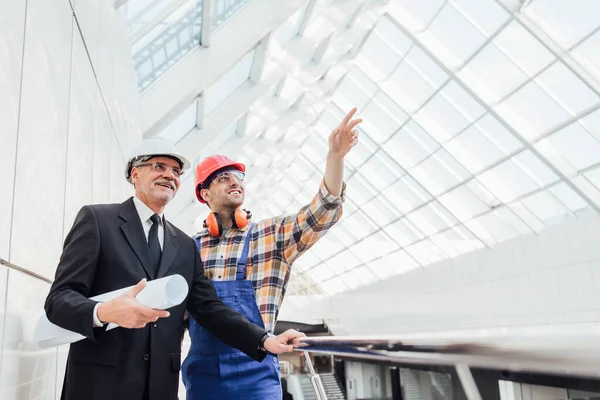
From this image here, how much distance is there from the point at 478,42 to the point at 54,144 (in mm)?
15596

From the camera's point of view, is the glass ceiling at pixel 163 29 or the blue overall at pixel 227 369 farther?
the glass ceiling at pixel 163 29

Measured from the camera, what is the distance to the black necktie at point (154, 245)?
2659 mm

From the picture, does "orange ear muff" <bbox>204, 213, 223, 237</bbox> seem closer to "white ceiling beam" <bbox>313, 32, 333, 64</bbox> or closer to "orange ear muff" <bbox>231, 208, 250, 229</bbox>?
"orange ear muff" <bbox>231, 208, 250, 229</bbox>

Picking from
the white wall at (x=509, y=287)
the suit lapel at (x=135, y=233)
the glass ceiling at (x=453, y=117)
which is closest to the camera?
the suit lapel at (x=135, y=233)

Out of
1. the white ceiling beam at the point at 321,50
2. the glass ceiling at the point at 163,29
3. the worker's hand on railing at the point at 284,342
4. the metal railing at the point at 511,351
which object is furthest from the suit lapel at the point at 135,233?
the white ceiling beam at the point at 321,50

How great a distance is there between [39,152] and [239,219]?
119 centimetres

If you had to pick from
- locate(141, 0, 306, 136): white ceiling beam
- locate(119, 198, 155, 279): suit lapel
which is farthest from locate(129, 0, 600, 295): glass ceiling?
locate(119, 198, 155, 279): suit lapel

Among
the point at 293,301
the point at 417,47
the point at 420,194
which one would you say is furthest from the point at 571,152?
the point at 293,301

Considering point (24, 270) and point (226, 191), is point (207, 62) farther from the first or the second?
point (24, 270)

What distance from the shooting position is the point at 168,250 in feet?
8.96

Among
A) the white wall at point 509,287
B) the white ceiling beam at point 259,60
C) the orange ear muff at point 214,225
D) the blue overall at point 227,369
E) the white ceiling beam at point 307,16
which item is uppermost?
the white ceiling beam at point 307,16

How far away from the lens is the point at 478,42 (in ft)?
55.8

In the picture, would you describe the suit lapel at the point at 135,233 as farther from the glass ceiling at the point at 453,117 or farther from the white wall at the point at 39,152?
the glass ceiling at the point at 453,117

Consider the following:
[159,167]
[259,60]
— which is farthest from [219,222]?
[259,60]
